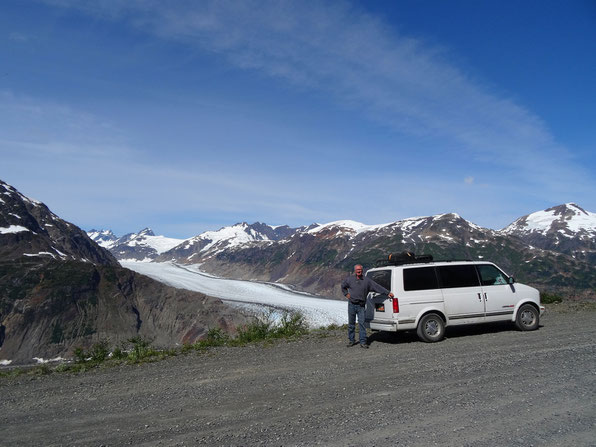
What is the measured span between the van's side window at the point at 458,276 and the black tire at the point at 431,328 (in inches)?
40.6

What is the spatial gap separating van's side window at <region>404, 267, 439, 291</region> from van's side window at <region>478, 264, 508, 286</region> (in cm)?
176

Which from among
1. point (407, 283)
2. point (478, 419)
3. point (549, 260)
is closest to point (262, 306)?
point (407, 283)

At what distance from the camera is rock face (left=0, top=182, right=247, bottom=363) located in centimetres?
9800

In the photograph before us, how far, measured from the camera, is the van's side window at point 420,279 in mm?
13266

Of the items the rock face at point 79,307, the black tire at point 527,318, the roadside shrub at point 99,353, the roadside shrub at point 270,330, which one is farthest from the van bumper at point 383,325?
the rock face at point 79,307

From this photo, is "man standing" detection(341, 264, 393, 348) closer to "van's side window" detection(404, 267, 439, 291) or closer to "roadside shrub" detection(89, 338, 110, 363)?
"van's side window" detection(404, 267, 439, 291)

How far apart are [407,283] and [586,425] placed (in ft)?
23.4

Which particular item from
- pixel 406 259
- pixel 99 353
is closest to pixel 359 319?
pixel 406 259

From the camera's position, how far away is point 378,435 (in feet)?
20.5

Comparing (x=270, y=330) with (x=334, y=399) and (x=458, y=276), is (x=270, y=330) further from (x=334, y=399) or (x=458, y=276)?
(x=334, y=399)

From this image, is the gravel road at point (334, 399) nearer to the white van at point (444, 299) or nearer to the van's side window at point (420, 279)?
the white van at point (444, 299)

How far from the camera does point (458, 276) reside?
13.8 metres

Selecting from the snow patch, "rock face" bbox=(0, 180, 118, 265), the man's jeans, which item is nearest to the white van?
the man's jeans

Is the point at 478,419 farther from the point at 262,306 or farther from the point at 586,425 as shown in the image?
the point at 262,306
